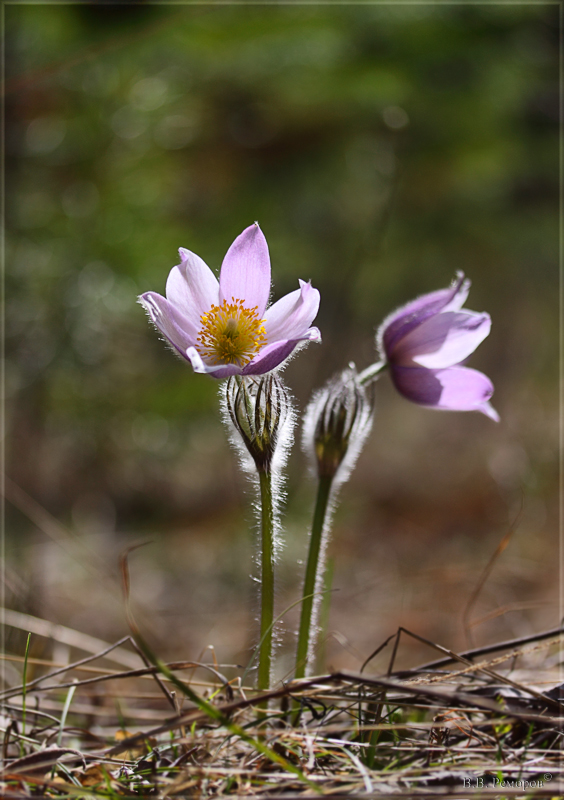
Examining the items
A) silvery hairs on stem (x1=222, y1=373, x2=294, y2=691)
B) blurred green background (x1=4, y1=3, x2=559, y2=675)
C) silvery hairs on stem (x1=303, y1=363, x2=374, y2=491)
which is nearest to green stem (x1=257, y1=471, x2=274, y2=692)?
silvery hairs on stem (x1=222, y1=373, x2=294, y2=691)

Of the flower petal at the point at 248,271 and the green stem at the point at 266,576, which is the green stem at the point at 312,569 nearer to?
the green stem at the point at 266,576

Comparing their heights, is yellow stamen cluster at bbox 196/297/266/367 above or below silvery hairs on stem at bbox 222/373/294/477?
above

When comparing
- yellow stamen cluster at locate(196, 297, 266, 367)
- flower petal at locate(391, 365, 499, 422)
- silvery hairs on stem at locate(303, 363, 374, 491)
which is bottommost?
silvery hairs on stem at locate(303, 363, 374, 491)

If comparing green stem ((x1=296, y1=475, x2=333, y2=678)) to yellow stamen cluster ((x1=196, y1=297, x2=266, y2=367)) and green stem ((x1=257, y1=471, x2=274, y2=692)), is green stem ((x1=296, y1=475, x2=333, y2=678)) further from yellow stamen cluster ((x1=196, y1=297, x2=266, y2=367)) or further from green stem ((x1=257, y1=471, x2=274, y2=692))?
yellow stamen cluster ((x1=196, y1=297, x2=266, y2=367))

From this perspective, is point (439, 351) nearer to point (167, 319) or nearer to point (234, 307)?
point (234, 307)

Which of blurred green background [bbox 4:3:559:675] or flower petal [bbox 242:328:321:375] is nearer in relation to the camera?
flower petal [bbox 242:328:321:375]

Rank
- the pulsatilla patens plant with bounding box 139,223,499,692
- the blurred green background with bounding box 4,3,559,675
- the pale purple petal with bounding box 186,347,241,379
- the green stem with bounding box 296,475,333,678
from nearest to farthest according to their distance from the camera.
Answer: the pale purple petal with bounding box 186,347,241,379 → the pulsatilla patens plant with bounding box 139,223,499,692 → the green stem with bounding box 296,475,333,678 → the blurred green background with bounding box 4,3,559,675

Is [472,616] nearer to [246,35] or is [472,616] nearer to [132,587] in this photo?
[132,587]
